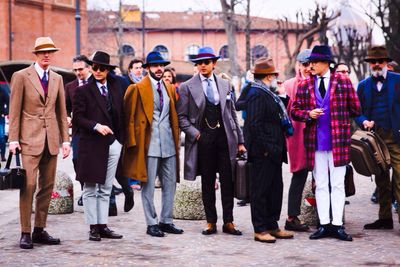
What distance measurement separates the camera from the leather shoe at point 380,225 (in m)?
10.8

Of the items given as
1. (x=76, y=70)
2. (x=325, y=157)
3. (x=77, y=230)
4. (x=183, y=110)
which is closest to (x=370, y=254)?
(x=325, y=157)

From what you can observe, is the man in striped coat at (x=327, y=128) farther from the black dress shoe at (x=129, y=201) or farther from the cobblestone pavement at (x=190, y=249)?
the black dress shoe at (x=129, y=201)

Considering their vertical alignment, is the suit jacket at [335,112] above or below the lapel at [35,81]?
below

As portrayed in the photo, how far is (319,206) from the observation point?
10.0 metres

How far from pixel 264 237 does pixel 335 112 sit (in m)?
1.56

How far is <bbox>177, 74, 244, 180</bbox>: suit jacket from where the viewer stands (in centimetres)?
1023

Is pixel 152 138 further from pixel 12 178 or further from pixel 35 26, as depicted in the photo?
pixel 35 26

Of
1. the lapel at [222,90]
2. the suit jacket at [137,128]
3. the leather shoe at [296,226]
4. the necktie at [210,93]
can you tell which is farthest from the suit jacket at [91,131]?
the leather shoe at [296,226]

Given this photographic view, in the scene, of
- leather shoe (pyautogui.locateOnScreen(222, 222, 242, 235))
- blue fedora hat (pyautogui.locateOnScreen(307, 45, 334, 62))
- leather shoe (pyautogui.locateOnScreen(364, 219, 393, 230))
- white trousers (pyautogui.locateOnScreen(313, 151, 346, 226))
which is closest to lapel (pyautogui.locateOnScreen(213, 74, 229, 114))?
blue fedora hat (pyautogui.locateOnScreen(307, 45, 334, 62))

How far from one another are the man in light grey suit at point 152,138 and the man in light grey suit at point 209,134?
17 centimetres

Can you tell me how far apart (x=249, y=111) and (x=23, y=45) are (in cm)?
4531

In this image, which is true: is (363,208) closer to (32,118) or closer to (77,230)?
(77,230)

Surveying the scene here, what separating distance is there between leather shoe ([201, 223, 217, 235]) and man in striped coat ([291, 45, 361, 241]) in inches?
45.2

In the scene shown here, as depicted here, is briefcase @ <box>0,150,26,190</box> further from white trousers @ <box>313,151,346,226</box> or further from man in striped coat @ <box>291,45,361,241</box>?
white trousers @ <box>313,151,346,226</box>
